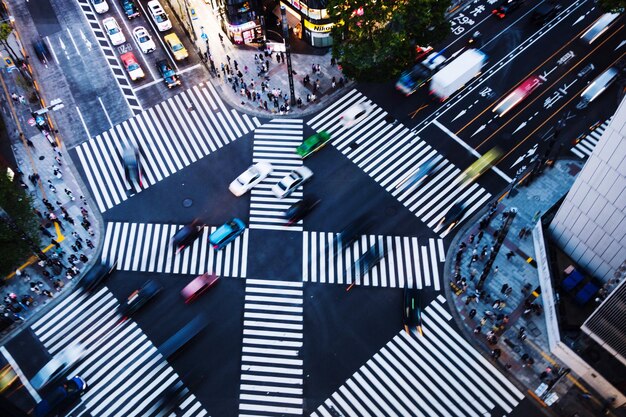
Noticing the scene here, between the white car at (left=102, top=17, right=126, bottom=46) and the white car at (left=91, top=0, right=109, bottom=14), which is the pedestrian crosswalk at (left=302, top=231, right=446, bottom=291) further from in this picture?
the white car at (left=91, top=0, right=109, bottom=14)

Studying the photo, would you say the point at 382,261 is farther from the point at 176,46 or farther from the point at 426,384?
the point at 176,46

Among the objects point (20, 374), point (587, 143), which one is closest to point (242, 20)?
point (587, 143)

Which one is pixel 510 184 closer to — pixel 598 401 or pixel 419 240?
pixel 419 240

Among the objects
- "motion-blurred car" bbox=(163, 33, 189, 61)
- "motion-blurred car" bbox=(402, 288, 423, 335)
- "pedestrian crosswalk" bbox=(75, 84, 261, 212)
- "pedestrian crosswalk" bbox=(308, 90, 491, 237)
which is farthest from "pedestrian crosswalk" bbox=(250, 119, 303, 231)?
"motion-blurred car" bbox=(163, 33, 189, 61)

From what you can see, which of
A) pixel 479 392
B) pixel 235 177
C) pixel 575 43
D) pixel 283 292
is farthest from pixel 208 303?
pixel 575 43

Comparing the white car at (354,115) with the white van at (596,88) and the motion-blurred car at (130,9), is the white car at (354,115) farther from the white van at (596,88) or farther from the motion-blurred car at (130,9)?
the motion-blurred car at (130,9)

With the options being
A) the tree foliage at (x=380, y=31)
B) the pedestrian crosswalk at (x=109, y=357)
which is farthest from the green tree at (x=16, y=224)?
the tree foliage at (x=380, y=31)
